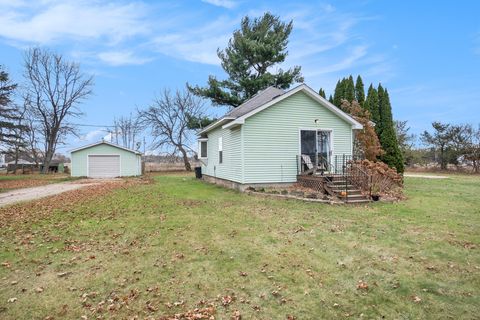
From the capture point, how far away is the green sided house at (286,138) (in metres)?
12.8

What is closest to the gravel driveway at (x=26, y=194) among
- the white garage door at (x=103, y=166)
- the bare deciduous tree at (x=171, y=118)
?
the white garage door at (x=103, y=166)

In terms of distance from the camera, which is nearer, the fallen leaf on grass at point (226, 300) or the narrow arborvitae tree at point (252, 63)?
the fallen leaf on grass at point (226, 300)

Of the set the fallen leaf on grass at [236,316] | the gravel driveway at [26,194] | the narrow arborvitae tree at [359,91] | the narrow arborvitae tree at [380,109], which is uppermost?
the narrow arborvitae tree at [359,91]

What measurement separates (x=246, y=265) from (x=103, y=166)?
1013 inches

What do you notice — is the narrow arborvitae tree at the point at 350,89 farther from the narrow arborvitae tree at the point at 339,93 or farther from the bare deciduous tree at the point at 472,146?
the bare deciduous tree at the point at 472,146

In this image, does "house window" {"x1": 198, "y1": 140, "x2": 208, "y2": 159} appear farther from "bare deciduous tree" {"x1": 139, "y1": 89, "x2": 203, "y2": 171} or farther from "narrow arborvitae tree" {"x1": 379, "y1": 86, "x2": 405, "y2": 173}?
"bare deciduous tree" {"x1": 139, "y1": 89, "x2": 203, "y2": 171}

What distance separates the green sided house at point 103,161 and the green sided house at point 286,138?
16488mm

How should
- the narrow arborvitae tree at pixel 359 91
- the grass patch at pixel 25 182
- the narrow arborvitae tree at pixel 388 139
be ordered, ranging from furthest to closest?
the narrow arborvitae tree at pixel 359 91
the grass patch at pixel 25 182
the narrow arborvitae tree at pixel 388 139

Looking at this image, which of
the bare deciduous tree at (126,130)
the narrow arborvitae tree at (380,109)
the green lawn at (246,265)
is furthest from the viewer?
the bare deciduous tree at (126,130)

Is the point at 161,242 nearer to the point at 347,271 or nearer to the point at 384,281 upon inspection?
the point at 347,271

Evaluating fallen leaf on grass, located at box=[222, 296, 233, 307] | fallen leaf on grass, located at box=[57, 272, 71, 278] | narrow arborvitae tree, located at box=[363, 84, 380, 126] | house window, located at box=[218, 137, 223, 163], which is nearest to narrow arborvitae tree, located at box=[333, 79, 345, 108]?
narrow arborvitae tree, located at box=[363, 84, 380, 126]

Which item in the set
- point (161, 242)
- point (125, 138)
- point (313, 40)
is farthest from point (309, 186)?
point (125, 138)

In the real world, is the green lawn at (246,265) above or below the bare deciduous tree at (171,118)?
below

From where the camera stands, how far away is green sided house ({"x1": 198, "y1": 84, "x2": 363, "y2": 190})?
12.8 metres
